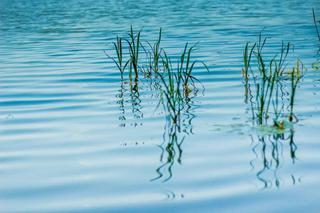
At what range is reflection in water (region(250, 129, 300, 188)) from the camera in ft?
15.3

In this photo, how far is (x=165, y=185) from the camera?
4609mm

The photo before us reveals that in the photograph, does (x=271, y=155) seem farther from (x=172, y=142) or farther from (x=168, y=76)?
(x=168, y=76)

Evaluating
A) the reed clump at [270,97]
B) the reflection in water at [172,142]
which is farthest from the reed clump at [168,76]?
the reed clump at [270,97]

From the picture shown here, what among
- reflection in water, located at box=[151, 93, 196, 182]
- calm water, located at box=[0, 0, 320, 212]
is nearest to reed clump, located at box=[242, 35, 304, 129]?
calm water, located at box=[0, 0, 320, 212]

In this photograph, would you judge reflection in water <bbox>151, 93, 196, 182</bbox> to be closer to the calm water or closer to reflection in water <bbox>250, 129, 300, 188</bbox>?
the calm water

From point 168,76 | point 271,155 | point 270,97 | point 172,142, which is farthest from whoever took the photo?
point 168,76

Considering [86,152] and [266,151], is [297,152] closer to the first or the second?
[266,151]

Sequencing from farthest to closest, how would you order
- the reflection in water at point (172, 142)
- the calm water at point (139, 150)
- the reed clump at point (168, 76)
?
the reed clump at point (168, 76) < the reflection in water at point (172, 142) < the calm water at point (139, 150)

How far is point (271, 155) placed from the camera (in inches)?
207

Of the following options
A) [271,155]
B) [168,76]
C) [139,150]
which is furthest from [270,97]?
[168,76]

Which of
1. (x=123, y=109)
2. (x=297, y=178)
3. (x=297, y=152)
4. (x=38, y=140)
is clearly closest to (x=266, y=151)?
(x=297, y=152)

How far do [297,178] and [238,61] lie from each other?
26.8 feet

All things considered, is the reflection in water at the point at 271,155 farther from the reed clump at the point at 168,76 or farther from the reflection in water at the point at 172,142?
the reed clump at the point at 168,76

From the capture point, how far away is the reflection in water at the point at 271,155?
15.3 ft
